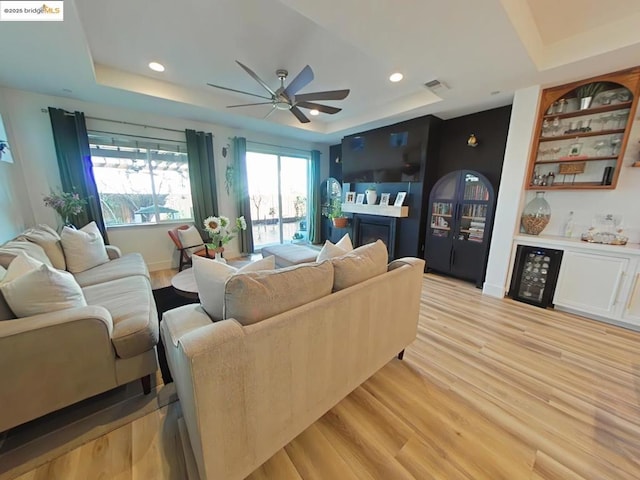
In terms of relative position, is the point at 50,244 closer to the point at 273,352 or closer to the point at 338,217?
the point at 273,352

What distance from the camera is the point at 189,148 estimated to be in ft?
13.0

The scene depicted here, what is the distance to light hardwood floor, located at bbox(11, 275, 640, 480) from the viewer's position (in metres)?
1.18

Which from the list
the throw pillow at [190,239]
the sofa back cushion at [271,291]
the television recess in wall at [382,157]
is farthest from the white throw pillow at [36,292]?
the television recess in wall at [382,157]

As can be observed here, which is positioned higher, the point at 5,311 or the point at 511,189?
Result: the point at 511,189

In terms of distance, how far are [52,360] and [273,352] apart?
1152mm

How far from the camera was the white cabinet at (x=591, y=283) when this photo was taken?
2.40 meters

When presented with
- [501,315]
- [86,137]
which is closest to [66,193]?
[86,137]

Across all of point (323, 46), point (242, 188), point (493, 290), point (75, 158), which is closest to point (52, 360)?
point (323, 46)

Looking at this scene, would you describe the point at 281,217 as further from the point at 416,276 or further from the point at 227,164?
the point at 416,276

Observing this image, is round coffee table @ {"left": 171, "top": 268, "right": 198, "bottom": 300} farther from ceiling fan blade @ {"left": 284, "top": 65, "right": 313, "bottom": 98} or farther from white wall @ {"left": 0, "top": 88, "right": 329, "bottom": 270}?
ceiling fan blade @ {"left": 284, "top": 65, "right": 313, "bottom": 98}

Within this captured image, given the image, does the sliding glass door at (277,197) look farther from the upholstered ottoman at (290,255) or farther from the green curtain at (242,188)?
the upholstered ottoman at (290,255)

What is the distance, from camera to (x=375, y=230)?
4.65 meters

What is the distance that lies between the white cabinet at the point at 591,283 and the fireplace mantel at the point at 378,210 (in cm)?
205

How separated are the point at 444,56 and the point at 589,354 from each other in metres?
2.82
